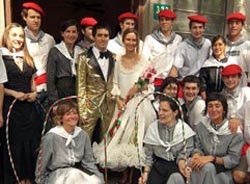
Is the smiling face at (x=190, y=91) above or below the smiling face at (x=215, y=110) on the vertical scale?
above

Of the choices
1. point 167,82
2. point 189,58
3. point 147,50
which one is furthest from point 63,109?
point 189,58

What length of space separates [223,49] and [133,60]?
45.9 inches

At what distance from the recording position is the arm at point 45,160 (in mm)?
3779

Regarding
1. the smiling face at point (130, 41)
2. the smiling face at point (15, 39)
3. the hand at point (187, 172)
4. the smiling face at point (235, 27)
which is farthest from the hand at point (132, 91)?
the smiling face at point (235, 27)

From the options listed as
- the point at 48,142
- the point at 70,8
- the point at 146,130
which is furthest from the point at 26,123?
the point at 70,8

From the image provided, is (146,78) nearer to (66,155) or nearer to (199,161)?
(199,161)

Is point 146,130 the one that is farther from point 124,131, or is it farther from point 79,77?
point 79,77

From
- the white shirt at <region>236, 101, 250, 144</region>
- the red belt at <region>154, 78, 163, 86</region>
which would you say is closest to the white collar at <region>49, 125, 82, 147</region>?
the red belt at <region>154, 78, 163, 86</region>

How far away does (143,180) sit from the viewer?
3898mm

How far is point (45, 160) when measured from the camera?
3.78 metres

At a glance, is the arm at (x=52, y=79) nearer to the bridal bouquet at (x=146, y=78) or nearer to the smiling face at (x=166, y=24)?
the bridal bouquet at (x=146, y=78)

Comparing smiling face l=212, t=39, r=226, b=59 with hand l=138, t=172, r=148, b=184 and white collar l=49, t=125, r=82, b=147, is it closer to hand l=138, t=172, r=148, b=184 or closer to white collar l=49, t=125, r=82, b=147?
hand l=138, t=172, r=148, b=184

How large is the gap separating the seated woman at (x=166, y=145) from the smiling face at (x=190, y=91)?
1.31 ft

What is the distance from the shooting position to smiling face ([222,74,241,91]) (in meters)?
4.41
